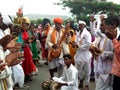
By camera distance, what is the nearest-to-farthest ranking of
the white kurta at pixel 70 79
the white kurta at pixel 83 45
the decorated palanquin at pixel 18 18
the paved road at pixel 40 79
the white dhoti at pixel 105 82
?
1. the white dhoti at pixel 105 82
2. the white kurta at pixel 70 79
3. the white kurta at pixel 83 45
4. the paved road at pixel 40 79
5. the decorated palanquin at pixel 18 18

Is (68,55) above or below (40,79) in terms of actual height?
above

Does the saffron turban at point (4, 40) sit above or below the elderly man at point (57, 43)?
above

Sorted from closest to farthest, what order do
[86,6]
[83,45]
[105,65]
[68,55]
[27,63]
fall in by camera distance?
[105,65] < [68,55] < [83,45] < [27,63] < [86,6]

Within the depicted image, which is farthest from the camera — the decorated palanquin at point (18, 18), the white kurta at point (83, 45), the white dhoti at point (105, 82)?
the decorated palanquin at point (18, 18)

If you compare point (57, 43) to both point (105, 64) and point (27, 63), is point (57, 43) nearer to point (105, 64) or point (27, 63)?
point (27, 63)

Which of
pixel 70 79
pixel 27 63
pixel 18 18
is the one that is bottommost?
pixel 27 63

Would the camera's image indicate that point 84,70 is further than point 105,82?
Yes

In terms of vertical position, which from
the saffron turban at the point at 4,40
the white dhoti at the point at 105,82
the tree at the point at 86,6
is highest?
the saffron turban at the point at 4,40

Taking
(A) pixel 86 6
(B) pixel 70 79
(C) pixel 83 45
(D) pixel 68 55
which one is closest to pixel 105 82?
(B) pixel 70 79

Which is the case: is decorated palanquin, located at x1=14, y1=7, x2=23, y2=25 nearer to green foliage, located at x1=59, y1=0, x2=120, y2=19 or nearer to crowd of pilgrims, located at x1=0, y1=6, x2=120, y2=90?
crowd of pilgrims, located at x1=0, y1=6, x2=120, y2=90

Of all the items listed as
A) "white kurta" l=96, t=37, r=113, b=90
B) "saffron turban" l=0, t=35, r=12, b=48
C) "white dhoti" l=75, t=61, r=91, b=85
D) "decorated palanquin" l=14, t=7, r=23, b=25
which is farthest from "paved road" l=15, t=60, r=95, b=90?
"saffron turban" l=0, t=35, r=12, b=48

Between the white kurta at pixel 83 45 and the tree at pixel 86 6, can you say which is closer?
the white kurta at pixel 83 45

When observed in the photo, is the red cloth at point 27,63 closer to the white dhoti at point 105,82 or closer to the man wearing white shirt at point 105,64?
the man wearing white shirt at point 105,64

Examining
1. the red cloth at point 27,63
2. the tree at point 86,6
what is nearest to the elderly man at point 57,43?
the red cloth at point 27,63
